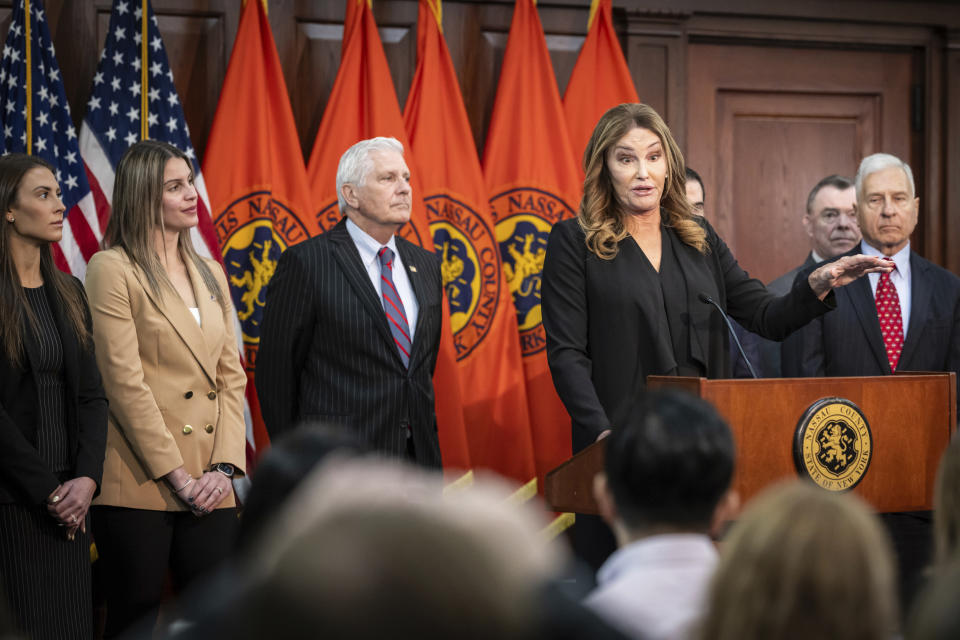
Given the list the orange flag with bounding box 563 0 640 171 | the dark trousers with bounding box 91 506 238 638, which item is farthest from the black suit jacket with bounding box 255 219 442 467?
the orange flag with bounding box 563 0 640 171

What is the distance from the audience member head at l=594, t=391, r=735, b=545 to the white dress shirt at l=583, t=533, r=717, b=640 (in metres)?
0.03

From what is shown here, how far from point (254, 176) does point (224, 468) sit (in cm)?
143

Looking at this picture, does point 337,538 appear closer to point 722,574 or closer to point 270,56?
point 722,574

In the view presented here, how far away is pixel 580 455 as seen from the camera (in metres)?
2.44

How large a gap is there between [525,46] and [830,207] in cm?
148

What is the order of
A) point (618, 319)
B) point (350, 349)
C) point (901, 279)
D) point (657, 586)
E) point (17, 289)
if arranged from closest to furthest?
point (657, 586), point (618, 319), point (17, 289), point (350, 349), point (901, 279)

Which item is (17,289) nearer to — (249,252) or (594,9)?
(249,252)

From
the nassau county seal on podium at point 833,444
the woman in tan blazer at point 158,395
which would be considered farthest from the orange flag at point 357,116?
the nassau county seal on podium at point 833,444

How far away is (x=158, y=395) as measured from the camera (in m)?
3.29

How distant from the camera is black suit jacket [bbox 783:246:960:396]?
3.41m

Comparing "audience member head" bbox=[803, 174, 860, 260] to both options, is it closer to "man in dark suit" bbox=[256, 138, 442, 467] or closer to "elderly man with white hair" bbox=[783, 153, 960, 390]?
"elderly man with white hair" bbox=[783, 153, 960, 390]

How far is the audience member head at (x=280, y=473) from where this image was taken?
1455mm

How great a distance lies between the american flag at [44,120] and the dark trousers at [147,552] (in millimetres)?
1178

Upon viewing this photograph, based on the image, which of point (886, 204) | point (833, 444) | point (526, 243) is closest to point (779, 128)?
point (526, 243)
